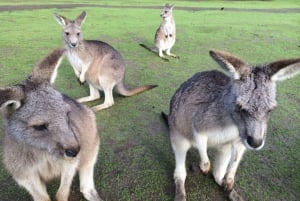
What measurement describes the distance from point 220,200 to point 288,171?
2.28ft

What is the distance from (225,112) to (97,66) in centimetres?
226

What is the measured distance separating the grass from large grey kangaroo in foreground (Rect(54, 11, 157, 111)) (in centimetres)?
13

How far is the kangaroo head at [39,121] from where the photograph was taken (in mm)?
1890

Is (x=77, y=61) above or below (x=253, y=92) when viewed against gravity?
below

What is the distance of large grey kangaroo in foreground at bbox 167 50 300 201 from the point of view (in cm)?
196

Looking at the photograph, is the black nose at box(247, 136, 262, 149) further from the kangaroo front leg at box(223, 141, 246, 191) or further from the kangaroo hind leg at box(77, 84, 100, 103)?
the kangaroo hind leg at box(77, 84, 100, 103)

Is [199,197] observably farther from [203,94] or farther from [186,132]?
[203,94]

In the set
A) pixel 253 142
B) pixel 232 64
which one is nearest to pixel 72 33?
pixel 232 64

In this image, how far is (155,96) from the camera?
4172 mm

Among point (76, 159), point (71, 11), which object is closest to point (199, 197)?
point (76, 159)

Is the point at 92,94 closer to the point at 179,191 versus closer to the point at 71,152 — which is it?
the point at 179,191

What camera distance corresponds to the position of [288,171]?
111 inches

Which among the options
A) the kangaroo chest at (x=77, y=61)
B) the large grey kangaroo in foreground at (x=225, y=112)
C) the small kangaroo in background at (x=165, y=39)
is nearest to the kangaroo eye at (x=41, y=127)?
the large grey kangaroo in foreground at (x=225, y=112)

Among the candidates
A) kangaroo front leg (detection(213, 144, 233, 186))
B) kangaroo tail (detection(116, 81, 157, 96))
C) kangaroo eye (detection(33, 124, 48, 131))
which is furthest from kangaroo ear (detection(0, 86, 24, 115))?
kangaroo tail (detection(116, 81, 157, 96))
